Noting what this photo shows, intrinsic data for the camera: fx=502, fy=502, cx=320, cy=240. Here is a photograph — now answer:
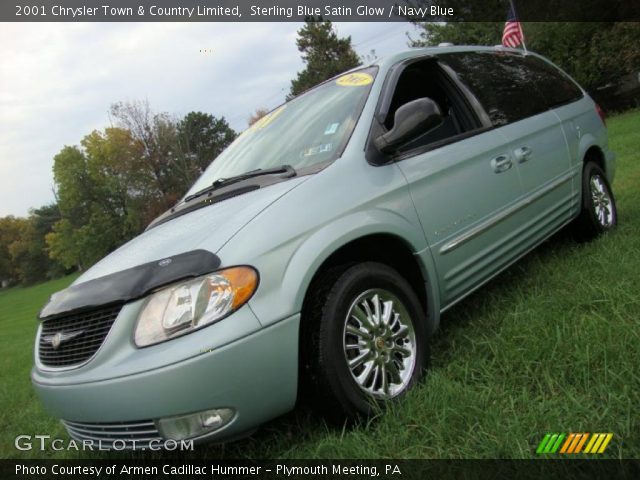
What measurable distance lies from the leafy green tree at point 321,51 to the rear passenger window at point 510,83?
44217 mm

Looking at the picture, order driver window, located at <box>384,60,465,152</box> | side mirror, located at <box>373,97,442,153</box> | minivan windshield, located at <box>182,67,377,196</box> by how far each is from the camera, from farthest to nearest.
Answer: driver window, located at <box>384,60,465,152</box>, minivan windshield, located at <box>182,67,377,196</box>, side mirror, located at <box>373,97,442,153</box>

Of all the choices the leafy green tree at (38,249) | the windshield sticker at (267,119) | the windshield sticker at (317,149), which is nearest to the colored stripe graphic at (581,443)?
the windshield sticker at (317,149)

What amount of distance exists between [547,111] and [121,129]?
143 feet

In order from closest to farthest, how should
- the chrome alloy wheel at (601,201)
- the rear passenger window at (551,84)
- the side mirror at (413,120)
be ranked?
the side mirror at (413,120), the rear passenger window at (551,84), the chrome alloy wheel at (601,201)

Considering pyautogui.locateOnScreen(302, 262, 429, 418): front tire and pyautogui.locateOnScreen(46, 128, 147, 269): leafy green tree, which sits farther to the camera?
pyautogui.locateOnScreen(46, 128, 147, 269): leafy green tree

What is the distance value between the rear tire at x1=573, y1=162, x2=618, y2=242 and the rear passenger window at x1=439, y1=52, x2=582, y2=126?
68 centimetres

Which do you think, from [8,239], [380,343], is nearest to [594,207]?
[380,343]

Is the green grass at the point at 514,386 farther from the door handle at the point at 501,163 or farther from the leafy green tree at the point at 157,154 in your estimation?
the leafy green tree at the point at 157,154

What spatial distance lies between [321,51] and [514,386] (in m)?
49.5

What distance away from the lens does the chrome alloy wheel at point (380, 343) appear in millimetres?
2248

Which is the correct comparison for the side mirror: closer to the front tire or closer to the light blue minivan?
the light blue minivan

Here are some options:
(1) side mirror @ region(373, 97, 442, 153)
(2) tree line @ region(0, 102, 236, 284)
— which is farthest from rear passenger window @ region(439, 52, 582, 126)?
(2) tree line @ region(0, 102, 236, 284)

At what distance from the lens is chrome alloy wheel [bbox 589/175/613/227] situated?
4.30 meters

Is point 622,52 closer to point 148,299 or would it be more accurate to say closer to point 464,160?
point 464,160
